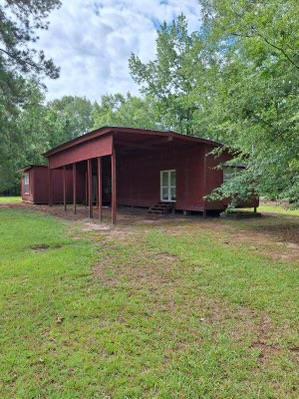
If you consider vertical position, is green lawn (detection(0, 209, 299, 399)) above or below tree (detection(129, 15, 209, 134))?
below

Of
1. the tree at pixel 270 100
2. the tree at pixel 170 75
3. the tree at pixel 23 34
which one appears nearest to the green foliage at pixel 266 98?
the tree at pixel 270 100

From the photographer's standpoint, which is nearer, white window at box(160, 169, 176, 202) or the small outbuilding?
white window at box(160, 169, 176, 202)

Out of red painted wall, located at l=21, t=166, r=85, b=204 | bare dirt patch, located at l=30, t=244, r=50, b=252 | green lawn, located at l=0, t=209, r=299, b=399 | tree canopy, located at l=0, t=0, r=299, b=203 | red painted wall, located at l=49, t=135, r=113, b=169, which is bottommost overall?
green lawn, located at l=0, t=209, r=299, b=399

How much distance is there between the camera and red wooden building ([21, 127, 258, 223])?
1148cm

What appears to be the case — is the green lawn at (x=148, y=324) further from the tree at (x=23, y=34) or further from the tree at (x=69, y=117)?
the tree at (x=69, y=117)

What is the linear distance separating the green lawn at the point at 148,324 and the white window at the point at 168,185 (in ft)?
27.5

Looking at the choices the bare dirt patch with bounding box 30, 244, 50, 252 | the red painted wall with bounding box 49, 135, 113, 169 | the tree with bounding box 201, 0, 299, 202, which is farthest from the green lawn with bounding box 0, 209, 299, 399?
the red painted wall with bounding box 49, 135, 113, 169

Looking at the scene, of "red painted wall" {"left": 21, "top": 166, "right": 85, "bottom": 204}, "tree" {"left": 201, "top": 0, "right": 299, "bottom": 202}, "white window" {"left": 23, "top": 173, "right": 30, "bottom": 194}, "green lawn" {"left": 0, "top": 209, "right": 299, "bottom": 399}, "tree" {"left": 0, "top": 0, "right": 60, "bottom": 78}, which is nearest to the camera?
"green lawn" {"left": 0, "top": 209, "right": 299, "bottom": 399}

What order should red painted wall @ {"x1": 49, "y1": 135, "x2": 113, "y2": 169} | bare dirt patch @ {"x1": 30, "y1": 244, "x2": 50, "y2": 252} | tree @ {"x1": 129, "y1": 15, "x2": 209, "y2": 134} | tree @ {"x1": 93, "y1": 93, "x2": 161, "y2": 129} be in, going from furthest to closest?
tree @ {"x1": 93, "y1": 93, "x2": 161, "y2": 129} < tree @ {"x1": 129, "y1": 15, "x2": 209, "y2": 134} < red painted wall @ {"x1": 49, "y1": 135, "x2": 113, "y2": 169} < bare dirt patch @ {"x1": 30, "y1": 244, "x2": 50, "y2": 252}

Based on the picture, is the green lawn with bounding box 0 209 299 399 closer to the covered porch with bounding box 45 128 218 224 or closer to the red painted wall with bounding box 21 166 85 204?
the covered porch with bounding box 45 128 218 224

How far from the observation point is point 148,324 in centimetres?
350

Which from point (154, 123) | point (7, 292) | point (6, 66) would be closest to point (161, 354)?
point (7, 292)

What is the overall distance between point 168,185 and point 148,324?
1203 cm

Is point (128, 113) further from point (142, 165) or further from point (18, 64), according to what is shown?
point (142, 165)
